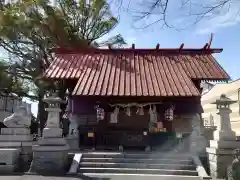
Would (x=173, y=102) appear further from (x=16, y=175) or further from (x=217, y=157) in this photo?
(x=16, y=175)

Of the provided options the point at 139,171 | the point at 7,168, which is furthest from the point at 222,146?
the point at 7,168

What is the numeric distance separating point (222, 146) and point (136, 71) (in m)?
7.17

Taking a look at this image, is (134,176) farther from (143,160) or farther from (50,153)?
(50,153)

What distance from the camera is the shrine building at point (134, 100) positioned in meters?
15.1

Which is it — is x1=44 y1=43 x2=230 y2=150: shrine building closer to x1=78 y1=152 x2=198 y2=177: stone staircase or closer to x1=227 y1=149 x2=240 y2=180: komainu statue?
x1=78 y1=152 x2=198 y2=177: stone staircase

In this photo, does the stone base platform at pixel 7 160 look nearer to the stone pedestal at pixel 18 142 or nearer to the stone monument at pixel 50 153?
the stone pedestal at pixel 18 142

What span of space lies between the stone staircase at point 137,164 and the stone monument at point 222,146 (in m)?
0.89

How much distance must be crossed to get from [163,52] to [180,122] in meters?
4.91

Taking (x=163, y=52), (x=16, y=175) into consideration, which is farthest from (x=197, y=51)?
(x=16, y=175)

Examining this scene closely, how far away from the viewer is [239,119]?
2170 centimetres

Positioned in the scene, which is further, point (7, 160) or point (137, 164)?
point (137, 164)

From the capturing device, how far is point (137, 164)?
40.6ft

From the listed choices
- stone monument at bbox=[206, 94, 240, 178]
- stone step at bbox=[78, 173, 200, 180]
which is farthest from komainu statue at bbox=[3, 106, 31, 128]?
stone monument at bbox=[206, 94, 240, 178]

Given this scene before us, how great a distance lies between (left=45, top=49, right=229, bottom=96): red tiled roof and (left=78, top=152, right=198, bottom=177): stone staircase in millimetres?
3131
